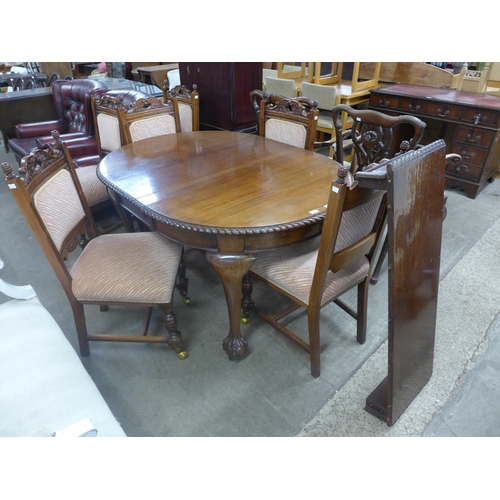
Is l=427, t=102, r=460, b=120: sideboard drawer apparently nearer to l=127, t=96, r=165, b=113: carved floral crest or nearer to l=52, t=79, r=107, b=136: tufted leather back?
l=127, t=96, r=165, b=113: carved floral crest

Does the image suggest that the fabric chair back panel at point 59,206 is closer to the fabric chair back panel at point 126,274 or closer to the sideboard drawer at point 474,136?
the fabric chair back panel at point 126,274

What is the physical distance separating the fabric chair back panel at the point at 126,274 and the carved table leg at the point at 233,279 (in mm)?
243

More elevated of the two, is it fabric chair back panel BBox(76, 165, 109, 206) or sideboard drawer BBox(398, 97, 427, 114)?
sideboard drawer BBox(398, 97, 427, 114)

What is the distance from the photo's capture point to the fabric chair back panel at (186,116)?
2.67 metres

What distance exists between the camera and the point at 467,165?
9.92 feet

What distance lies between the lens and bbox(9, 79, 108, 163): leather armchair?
2.92 m

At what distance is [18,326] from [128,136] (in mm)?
1434

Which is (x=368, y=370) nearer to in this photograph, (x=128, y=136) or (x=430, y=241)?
(x=430, y=241)

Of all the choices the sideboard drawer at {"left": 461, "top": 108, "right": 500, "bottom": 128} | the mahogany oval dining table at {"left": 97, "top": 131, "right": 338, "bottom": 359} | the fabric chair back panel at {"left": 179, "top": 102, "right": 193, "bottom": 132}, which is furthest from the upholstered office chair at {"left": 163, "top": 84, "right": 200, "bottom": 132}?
the sideboard drawer at {"left": 461, "top": 108, "right": 500, "bottom": 128}

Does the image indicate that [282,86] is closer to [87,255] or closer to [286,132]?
[286,132]

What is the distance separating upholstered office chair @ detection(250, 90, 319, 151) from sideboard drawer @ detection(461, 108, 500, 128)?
1.53m

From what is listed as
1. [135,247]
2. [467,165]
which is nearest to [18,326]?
[135,247]

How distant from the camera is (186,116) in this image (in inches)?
106

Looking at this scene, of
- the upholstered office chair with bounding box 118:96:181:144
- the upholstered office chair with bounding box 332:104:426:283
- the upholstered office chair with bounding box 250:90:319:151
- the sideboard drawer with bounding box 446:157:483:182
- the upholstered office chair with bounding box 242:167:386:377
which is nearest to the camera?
the upholstered office chair with bounding box 242:167:386:377
